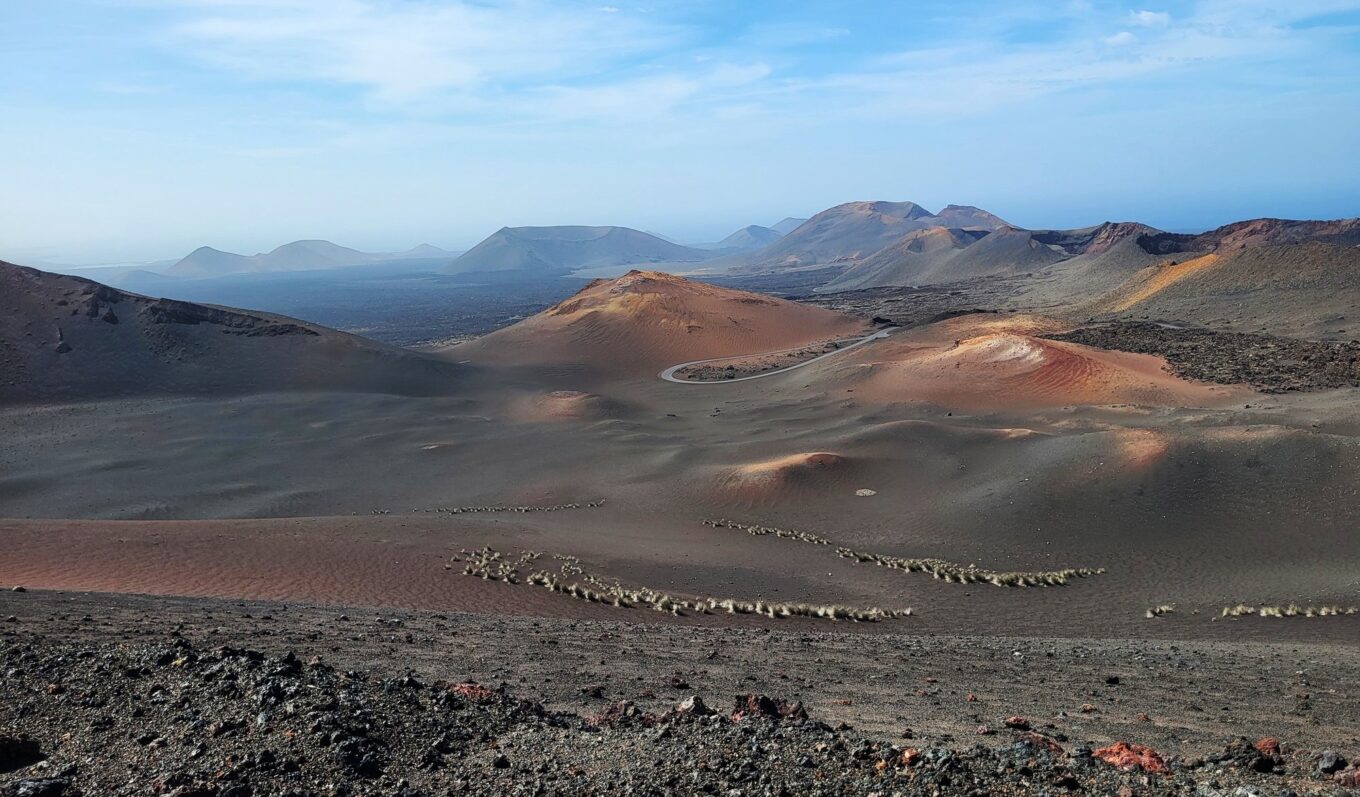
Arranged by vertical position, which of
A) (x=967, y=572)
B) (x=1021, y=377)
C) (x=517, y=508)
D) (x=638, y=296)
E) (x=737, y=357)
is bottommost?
(x=967, y=572)

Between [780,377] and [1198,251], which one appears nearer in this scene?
[780,377]

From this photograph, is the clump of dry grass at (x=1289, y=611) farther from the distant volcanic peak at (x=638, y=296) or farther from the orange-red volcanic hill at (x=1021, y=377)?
the distant volcanic peak at (x=638, y=296)

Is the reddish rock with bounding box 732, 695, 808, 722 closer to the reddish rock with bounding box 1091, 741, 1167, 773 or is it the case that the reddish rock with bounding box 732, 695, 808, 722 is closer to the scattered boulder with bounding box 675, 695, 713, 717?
the scattered boulder with bounding box 675, 695, 713, 717

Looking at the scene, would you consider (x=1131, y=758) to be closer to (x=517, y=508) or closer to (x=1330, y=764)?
(x=1330, y=764)

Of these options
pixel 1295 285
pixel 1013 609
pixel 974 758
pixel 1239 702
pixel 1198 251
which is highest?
pixel 1198 251

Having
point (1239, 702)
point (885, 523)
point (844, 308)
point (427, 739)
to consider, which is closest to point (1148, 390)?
point (885, 523)

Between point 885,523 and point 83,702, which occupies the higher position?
point 83,702

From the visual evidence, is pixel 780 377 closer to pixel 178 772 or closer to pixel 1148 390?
pixel 1148 390

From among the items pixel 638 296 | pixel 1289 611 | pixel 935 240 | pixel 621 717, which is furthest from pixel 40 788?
pixel 935 240
